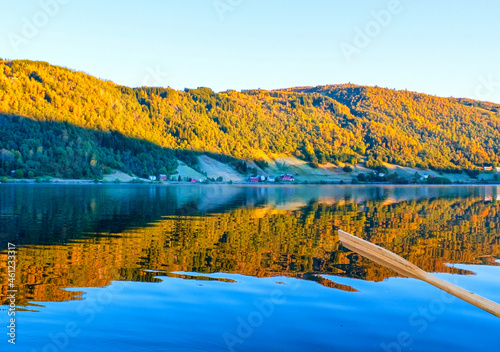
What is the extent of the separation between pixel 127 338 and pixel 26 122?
572ft

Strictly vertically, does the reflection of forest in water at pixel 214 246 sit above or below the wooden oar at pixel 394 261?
below

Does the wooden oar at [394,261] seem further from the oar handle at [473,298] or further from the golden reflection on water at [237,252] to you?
the golden reflection on water at [237,252]

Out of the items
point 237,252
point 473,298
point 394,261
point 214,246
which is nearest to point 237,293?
point 237,252

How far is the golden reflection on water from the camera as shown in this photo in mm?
14898

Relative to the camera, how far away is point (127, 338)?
9.59m

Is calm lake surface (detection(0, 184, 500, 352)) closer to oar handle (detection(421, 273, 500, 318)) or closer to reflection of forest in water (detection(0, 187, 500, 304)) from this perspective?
reflection of forest in water (detection(0, 187, 500, 304))

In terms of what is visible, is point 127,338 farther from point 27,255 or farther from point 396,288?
point 27,255

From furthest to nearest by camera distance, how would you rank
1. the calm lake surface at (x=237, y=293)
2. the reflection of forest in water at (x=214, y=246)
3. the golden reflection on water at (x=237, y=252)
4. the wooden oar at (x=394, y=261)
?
the reflection of forest in water at (x=214, y=246)
the golden reflection on water at (x=237, y=252)
the calm lake surface at (x=237, y=293)
the wooden oar at (x=394, y=261)

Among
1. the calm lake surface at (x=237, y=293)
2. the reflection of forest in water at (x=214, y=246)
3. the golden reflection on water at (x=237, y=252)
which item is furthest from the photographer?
the reflection of forest in water at (x=214, y=246)

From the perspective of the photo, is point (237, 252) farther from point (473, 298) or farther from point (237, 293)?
point (473, 298)

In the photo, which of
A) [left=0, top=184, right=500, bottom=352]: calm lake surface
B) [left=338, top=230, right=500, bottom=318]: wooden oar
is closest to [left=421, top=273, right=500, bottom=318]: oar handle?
[left=338, top=230, right=500, bottom=318]: wooden oar

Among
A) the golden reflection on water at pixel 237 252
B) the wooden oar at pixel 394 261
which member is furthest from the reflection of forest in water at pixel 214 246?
the wooden oar at pixel 394 261

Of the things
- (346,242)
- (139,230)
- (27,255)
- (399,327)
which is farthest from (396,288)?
(139,230)

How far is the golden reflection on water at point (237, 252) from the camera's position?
14.9 m
